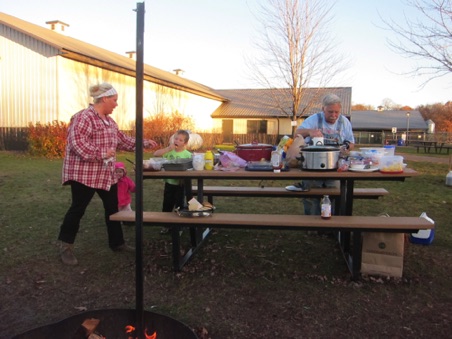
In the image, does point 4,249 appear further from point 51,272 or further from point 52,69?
point 52,69

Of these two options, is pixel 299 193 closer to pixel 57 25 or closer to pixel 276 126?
pixel 57 25

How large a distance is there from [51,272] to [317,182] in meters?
3.29

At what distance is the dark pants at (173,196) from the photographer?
16.1 ft

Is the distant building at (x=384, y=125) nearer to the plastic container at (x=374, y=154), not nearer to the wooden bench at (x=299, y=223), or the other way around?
the plastic container at (x=374, y=154)

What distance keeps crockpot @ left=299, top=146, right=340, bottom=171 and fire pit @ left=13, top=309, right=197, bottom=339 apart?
1993 millimetres

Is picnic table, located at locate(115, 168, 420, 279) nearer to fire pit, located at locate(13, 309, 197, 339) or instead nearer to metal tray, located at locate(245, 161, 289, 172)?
metal tray, located at locate(245, 161, 289, 172)

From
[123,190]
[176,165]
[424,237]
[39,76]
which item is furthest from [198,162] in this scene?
[39,76]

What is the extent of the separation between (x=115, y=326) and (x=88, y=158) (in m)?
1.77

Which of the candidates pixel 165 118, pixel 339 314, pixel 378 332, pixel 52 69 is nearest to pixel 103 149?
pixel 339 314

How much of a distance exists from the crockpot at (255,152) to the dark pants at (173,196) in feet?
3.48

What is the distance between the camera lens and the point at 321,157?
3.60 m

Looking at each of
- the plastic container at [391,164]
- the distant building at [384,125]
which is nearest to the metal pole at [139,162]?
the plastic container at [391,164]

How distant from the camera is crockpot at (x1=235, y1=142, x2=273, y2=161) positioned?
4238 mm

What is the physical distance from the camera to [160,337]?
7.73 feet
